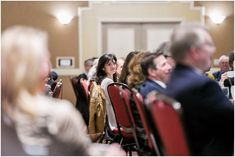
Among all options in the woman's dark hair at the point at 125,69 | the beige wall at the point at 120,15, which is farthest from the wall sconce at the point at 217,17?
the woman's dark hair at the point at 125,69

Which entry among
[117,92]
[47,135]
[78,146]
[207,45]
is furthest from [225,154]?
[117,92]

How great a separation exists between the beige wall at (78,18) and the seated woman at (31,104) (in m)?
7.71

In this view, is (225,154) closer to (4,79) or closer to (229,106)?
(229,106)

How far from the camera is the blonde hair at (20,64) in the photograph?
1.71 m

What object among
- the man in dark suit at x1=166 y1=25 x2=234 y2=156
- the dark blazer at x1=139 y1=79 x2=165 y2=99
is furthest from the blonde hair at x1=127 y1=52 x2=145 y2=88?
the man in dark suit at x1=166 y1=25 x2=234 y2=156

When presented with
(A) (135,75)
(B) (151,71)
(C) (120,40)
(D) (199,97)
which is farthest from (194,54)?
(C) (120,40)

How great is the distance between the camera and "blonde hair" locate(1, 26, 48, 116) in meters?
1.71

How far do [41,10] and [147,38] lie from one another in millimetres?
2218

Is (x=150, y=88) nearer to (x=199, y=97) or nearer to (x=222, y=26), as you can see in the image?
(x=199, y=97)

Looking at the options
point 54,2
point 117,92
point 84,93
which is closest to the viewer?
point 117,92

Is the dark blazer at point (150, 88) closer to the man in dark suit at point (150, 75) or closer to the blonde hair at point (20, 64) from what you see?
the man in dark suit at point (150, 75)

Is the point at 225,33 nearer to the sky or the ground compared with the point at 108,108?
nearer to the sky

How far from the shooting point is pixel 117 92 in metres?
3.66

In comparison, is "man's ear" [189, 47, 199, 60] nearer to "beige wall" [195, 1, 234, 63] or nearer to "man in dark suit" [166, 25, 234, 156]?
"man in dark suit" [166, 25, 234, 156]
